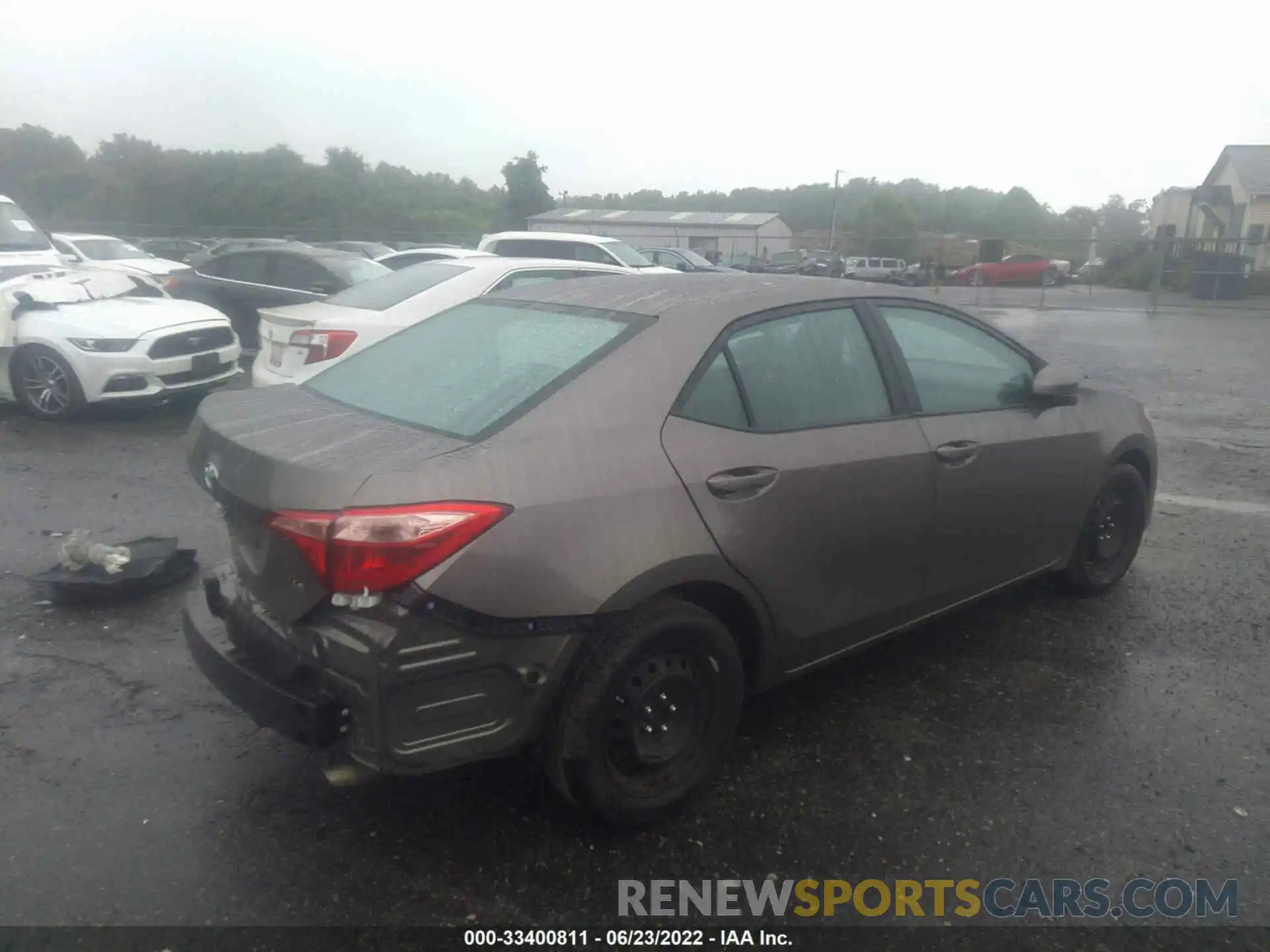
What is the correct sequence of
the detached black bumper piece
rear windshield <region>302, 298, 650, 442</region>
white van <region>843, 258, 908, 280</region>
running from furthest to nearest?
white van <region>843, 258, 908, 280</region>, rear windshield <region>302, 298, 650, 442</region>, the detached black bumper piece

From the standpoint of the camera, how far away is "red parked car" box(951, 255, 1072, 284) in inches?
1556

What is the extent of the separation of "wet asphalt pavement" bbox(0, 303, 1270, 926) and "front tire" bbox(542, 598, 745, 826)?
0.50 ft

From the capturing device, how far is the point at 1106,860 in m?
2.91

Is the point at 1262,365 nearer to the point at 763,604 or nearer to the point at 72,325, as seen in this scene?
the point at 763,604

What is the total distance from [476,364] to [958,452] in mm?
1855

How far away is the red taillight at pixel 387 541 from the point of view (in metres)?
2.46

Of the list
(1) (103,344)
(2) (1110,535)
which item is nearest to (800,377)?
(2) (1110,535)

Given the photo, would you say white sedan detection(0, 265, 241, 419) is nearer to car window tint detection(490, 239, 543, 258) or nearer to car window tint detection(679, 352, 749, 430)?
car window tint detection(490, 239, 543, 258)

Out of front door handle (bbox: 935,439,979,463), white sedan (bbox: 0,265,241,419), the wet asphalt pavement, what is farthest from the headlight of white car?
front door handle (bbox: 935,439,979,463)

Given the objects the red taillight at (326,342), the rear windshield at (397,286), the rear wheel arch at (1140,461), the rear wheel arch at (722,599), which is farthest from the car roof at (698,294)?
the rear windshield at (397,286)

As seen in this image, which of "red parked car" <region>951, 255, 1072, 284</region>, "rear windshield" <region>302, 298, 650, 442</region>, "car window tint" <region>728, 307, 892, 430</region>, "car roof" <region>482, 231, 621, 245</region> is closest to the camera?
"rear windshield" <region>302, 298, 650, 442</region>

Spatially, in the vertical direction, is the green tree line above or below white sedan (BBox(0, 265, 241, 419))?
above

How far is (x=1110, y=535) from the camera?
488cm

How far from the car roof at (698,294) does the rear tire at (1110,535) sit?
1549 millimetres
